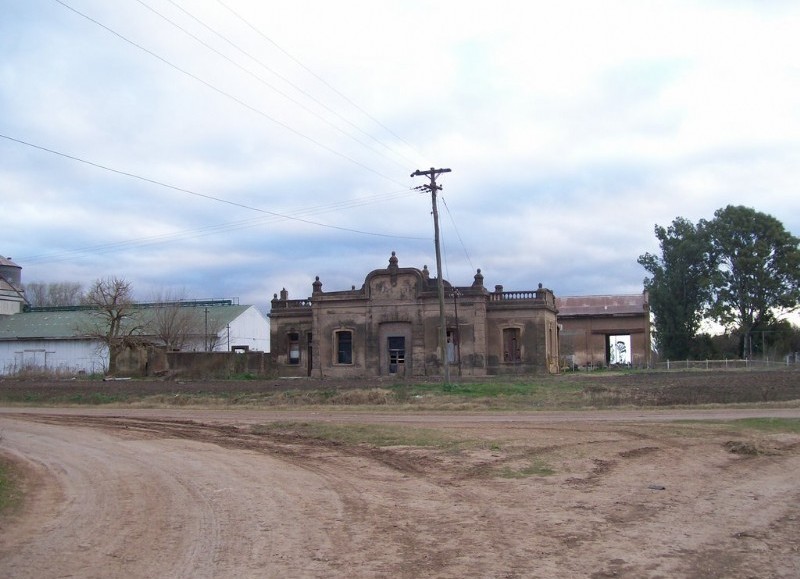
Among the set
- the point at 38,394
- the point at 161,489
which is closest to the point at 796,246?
the point at 38,394

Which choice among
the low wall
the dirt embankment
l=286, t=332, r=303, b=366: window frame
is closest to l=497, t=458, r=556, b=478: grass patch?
the dirt embankment

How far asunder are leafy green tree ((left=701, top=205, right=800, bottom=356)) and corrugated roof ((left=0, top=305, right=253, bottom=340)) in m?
48.4

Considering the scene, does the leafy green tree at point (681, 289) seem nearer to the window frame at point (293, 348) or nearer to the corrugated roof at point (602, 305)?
the corrugated roof at point (602, 305)

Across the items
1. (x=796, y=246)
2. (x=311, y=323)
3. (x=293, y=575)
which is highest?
(x=796, y=246)

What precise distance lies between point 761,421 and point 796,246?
171 feet

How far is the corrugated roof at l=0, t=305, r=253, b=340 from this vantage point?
247ft

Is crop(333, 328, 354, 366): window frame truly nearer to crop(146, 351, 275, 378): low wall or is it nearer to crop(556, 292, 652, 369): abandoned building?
crop(146, 351, 275, 378): low wall

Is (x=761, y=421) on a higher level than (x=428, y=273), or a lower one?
lower

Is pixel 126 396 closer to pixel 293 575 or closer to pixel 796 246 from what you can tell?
pixel 293 575

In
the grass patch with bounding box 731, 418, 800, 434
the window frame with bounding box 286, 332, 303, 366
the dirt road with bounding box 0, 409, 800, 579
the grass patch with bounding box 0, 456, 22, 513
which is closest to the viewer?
the dirt road with bounding box 0, 409, 800, 579

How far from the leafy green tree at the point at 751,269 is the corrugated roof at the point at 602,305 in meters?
8.37

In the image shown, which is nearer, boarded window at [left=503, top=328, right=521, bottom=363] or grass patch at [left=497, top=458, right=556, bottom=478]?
grass patch at [left=497, top=458, right=556, bottom=478]

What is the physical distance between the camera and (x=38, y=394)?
1618 inches

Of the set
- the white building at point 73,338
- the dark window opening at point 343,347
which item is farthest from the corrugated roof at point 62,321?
the dark window opening at point 343,347
